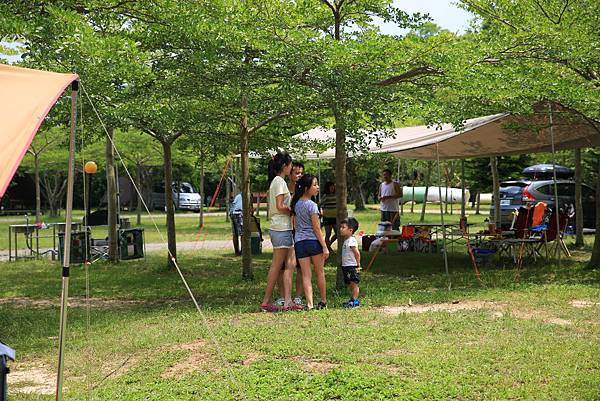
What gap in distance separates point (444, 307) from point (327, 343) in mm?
2347

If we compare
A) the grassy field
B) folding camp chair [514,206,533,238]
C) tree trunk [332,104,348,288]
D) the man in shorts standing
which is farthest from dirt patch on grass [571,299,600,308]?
the man in shorts standing

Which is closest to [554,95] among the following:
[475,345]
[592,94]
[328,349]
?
[592,94]

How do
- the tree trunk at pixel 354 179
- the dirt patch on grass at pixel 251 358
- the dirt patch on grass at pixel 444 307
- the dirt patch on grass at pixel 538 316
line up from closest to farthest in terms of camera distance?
the dirt patch on grass at pixel 251 358, the dirt patch on grass at pixel 538 316, the dirt patch on grass at pixel 444 307, the tree trunk at pixel 354 179

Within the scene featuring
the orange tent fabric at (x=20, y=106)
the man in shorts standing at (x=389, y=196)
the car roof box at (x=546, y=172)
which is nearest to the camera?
the orange tent fabric at (x=20, y=106)

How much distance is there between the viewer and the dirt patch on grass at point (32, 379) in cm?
533

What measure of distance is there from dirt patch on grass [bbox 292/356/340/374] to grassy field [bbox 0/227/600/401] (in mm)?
14

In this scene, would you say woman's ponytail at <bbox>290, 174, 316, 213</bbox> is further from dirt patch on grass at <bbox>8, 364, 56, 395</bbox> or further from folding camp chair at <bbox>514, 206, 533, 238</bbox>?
folding camp chair at <bbox>514, 206, 533, 238</bbox>

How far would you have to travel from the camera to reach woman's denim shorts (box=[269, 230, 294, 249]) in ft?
25.9

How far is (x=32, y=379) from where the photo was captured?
5617 mm

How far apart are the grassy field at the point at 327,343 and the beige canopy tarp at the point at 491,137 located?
2.19 metres

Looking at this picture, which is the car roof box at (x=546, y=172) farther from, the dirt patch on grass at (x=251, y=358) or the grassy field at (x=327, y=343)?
the dirt patch on grass at (x=251, y=358)

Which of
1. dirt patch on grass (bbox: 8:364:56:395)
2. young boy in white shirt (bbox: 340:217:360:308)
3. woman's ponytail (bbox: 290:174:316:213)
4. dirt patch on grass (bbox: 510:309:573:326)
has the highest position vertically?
woman's ponytail (bbox: 290:174:316:213)

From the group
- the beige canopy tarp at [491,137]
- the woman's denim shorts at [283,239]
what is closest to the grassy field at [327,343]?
the woman's denim shorts at [283,239]

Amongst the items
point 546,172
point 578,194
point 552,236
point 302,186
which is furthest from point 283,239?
point 546,172
